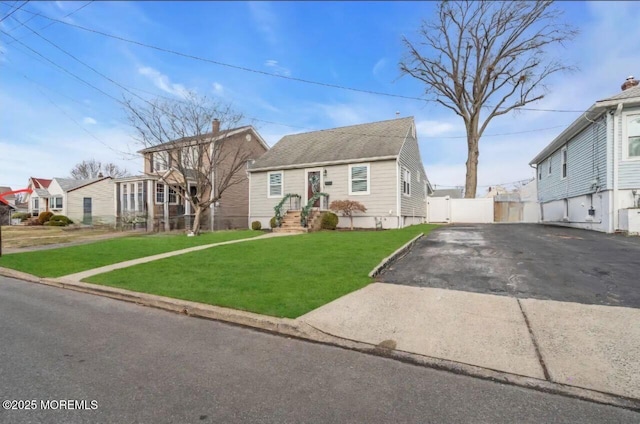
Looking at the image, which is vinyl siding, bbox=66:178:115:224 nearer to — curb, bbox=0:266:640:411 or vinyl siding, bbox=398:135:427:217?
vinyl siding, bbox=398:135:427:217

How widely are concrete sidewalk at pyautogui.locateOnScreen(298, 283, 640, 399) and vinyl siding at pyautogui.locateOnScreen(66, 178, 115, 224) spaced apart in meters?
28.4

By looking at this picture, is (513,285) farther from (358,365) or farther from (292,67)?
(292,67)

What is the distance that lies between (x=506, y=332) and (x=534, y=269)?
352cm

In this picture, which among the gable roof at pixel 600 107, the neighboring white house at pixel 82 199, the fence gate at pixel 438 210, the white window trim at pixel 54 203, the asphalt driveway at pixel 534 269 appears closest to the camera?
the asphalt driveway at pixel 534 269

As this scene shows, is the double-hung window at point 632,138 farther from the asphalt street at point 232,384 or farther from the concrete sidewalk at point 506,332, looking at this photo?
the asphalt street at point 232,384

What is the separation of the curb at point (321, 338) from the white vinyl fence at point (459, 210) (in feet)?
73.0

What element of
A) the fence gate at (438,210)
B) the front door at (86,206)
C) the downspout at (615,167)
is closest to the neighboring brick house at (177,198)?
the front door at (86,206)

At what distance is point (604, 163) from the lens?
13.1 m

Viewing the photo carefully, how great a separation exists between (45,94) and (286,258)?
12.8 meters

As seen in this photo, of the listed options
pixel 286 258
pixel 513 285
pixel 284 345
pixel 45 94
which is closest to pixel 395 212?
pixel 286 258

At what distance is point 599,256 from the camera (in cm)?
806

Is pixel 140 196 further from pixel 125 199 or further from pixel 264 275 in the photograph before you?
pixel 264 275

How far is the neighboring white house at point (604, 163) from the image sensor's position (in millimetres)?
12422

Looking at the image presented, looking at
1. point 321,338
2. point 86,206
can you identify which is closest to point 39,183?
point 86,206
